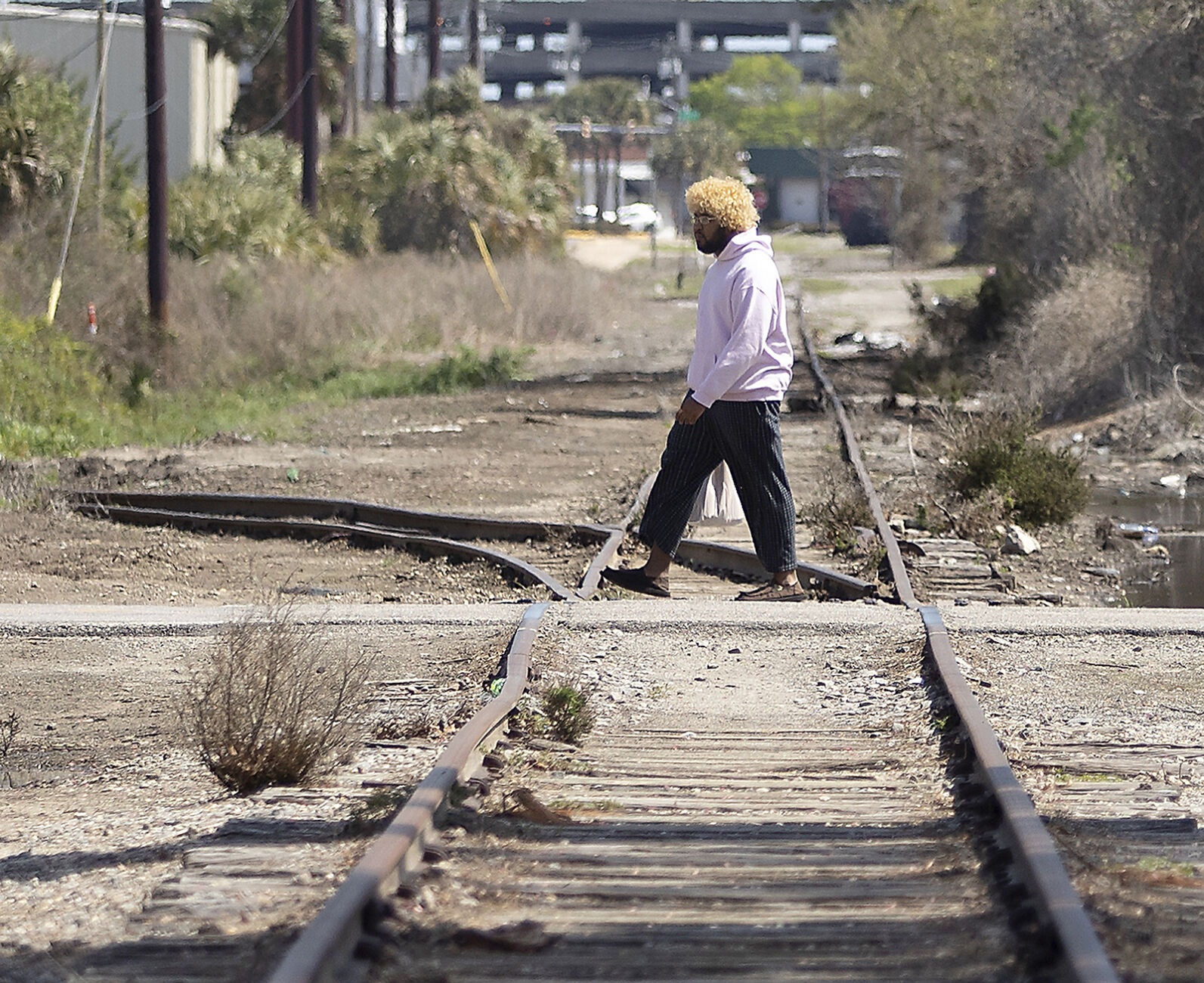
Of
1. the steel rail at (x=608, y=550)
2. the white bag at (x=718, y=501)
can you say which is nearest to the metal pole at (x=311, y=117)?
the steel rail at (x=608, y=550)

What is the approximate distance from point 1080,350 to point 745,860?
56.4ft

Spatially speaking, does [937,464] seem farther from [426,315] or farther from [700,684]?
[426,315]

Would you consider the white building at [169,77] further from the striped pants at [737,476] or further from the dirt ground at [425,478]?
the striped pants at [737,476]

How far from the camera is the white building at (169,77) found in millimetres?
41969

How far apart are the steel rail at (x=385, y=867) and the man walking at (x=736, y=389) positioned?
2.59 m

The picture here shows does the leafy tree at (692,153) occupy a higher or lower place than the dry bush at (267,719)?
higher

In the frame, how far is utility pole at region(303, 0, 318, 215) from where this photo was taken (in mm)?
34500

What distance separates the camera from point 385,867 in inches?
169

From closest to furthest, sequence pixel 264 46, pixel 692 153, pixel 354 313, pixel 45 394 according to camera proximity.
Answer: pixel 45 394
pixel 354 313
pixel 264 46
pixel 692 153

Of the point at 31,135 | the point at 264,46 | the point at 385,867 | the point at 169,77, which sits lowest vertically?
the point at 385,867

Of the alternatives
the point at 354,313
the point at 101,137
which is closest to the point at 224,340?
the point at 354,313

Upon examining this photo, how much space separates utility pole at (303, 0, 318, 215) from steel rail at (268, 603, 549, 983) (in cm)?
2956

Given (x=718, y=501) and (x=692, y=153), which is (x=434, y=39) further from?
(x=692, y=153)

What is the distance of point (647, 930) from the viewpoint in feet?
14.0
